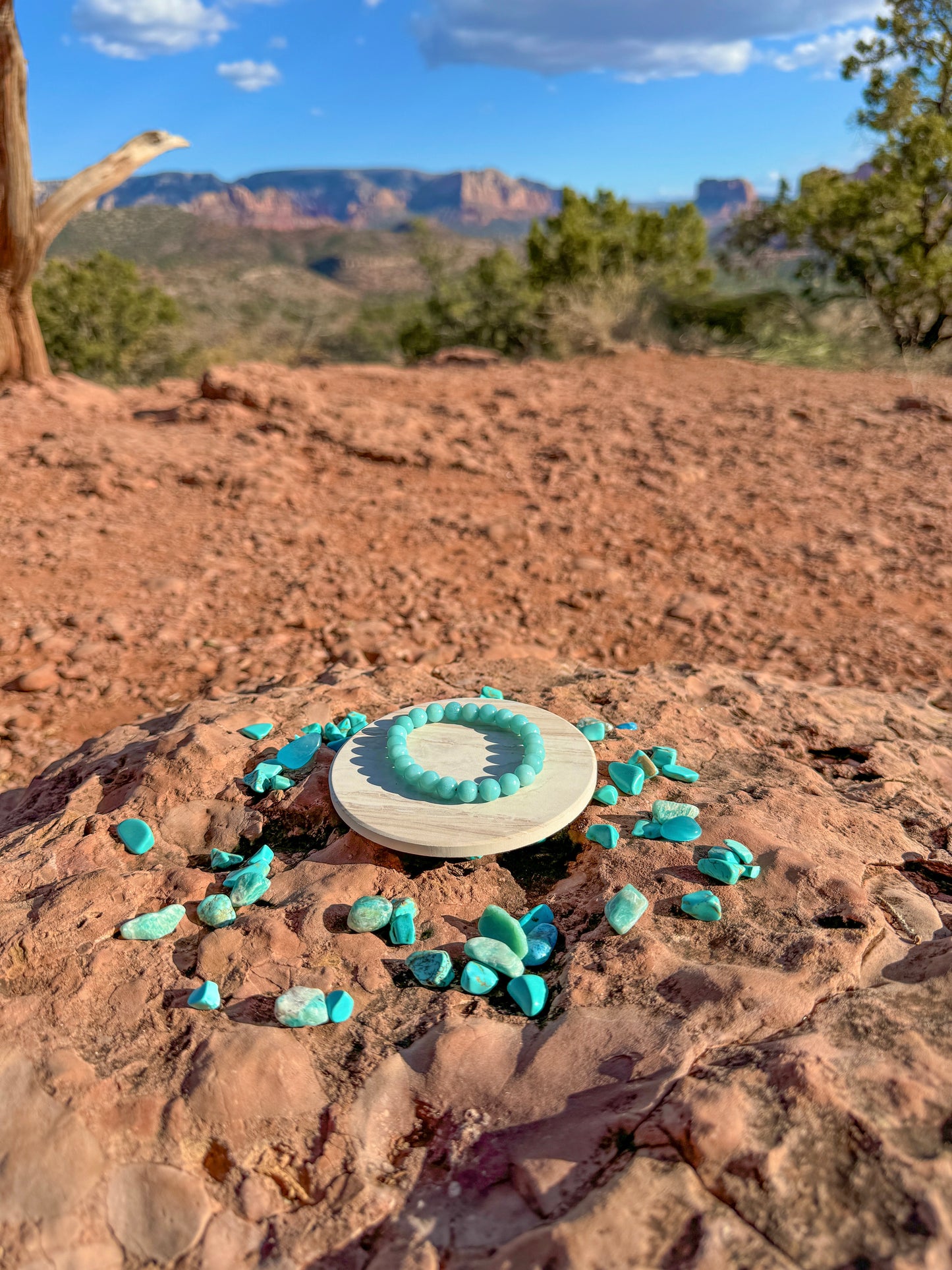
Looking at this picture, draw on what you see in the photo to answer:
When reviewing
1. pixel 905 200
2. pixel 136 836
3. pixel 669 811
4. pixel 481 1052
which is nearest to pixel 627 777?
pixel 669 811

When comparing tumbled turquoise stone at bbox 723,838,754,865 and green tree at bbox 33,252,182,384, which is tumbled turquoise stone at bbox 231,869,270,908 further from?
green tree at bbox 33,252,182,384

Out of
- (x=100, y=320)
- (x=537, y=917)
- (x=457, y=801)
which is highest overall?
(x=100, y=320)

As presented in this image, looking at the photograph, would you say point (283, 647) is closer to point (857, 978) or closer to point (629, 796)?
point (629, 796)

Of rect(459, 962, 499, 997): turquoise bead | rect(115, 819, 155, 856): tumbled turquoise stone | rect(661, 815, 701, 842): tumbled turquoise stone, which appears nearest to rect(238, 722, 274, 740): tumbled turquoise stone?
rect(115, 819, 155, 856): tumbled turquoise stone

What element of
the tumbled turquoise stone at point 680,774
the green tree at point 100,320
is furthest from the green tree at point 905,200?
the green tree at point 100,320

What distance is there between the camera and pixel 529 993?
1.50m

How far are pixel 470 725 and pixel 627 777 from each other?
45 cm

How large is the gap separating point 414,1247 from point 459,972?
54 cm

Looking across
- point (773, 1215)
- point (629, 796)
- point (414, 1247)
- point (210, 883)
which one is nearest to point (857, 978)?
point (773, 1215)

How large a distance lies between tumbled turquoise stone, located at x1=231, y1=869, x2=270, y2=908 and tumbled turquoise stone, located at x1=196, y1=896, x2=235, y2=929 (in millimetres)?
28

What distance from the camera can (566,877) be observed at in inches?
73.7

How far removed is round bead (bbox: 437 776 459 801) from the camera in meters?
1.90

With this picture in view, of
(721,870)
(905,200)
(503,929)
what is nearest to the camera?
(503,929)

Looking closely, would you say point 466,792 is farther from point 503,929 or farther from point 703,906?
point 703,906
